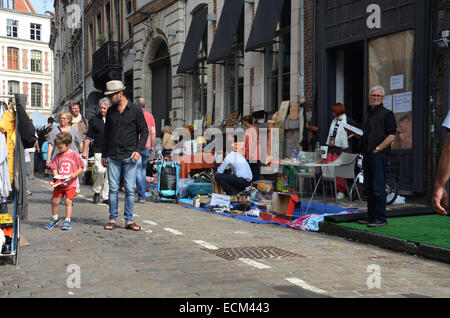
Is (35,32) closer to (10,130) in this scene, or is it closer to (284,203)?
(284,203)

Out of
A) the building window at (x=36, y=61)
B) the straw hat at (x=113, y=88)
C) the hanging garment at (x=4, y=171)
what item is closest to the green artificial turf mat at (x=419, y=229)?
the straw hat at (x=113, y=88)

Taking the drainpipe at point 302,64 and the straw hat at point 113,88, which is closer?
the straw hat at point 113,88

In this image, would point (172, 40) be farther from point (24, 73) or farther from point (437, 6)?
point (24, 73)

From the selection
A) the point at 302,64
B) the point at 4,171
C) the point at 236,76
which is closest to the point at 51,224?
the point at 4,171

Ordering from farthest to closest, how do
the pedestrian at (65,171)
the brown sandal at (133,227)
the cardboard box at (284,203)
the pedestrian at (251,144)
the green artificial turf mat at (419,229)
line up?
the pedestrian at (251,144) → the cardboard box at (284,203) → the pedestrian at (65,171) → the brown sandal at (133,227) → the green artificial turf mat at (419,229)

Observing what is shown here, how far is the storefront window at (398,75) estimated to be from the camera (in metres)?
10.5

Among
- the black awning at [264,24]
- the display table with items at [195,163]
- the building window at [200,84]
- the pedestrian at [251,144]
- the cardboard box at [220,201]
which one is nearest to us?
the cardboard box at [220,201]

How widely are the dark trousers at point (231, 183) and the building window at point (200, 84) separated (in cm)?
818

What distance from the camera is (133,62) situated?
25562 mm

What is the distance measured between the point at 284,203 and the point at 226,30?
29.6ft

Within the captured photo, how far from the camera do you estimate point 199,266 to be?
523 centimetres

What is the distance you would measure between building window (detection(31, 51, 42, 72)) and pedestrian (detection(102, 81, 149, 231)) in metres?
66.1

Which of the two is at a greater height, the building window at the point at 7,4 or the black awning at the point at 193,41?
the building window at the point at 7,4

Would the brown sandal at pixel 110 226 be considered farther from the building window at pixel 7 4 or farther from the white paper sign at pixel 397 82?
the building window at pixel 7 4
